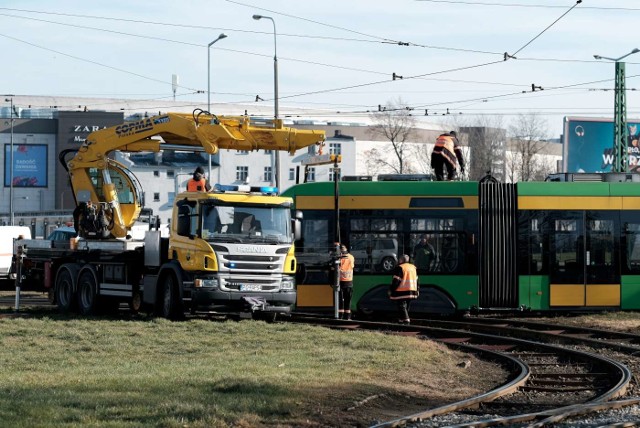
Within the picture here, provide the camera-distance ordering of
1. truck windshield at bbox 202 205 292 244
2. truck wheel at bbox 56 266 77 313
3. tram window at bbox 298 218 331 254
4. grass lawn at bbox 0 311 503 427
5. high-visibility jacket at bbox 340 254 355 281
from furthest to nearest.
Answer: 1. truck wheel at bbox 56 266 77 313
2. tram window at bbox 298 218 331 254
3. high-visibility jacket at bbox 340 254 355 281
4. truck windshield at bbox 202 205 292 244
5. grass lawn at bbox 0 311 503 427

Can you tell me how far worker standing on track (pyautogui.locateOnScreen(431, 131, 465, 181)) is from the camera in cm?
2819

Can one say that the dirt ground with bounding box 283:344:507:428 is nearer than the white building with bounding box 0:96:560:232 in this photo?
Yes

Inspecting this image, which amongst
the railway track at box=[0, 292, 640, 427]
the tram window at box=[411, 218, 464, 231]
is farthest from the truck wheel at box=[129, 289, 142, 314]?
the tram window at box=[411, 218, 464, 231]

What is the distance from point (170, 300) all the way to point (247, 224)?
2.34m

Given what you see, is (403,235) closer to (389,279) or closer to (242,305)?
(389,279)

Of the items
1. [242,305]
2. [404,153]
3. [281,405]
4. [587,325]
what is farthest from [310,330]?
[404,153]

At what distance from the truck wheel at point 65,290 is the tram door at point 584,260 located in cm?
1088

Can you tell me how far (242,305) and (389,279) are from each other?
4.29 m

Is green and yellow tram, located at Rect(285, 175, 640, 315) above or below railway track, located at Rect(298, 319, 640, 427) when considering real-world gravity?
above

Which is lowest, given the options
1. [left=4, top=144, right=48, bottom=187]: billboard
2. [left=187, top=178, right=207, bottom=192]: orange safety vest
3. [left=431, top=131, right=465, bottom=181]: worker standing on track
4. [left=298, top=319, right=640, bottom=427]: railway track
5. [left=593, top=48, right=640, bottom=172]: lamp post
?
[left=298, top=319, right=640, bottom=427]: railway track

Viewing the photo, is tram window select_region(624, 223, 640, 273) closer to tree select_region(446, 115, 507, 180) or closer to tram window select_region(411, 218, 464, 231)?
tram window select_region(411, 218, 464, 231)

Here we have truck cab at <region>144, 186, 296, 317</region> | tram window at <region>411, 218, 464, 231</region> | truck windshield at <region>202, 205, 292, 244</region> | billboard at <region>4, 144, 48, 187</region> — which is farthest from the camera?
billboard at <region>4, 144, 48, 187</region>

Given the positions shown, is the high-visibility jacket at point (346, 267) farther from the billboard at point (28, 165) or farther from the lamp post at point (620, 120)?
the billboard at point (28, 165)

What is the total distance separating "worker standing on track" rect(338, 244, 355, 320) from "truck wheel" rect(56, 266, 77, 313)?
6153 millimetres
